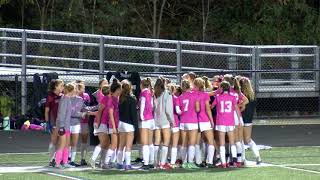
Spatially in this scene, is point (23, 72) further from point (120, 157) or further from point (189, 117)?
point (189, 117)

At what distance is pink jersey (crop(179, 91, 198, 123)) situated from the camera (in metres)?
16.0

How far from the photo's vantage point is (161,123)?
15.9m

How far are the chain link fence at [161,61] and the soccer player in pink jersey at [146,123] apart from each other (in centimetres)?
1015

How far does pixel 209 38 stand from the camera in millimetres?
34031

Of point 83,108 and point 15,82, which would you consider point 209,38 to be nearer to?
point 15,82

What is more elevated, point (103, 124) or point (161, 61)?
point (161, 61)

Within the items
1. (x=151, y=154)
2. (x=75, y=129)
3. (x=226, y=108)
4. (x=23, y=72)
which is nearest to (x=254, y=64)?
(x=23, y=72)

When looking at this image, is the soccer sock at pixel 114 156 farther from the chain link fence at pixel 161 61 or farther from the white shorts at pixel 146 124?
the chain link fence at pixel 161 61

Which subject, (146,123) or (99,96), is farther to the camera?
(99,96)

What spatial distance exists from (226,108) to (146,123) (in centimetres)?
159

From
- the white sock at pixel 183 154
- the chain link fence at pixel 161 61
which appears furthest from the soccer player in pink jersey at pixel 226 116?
the chain link fence at pixel 161 61

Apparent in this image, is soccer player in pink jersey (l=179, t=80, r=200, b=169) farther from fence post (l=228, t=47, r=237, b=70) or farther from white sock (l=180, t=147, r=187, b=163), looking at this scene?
fence post (l=228, t=47, r=237, b=70)

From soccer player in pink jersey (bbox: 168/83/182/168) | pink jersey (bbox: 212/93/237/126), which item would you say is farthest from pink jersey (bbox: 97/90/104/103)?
pink jersey (bbox: 212/93/237/126)

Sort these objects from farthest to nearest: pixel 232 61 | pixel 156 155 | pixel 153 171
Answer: pixel 232 61 → pixel 156 155 → pixel 153 171
